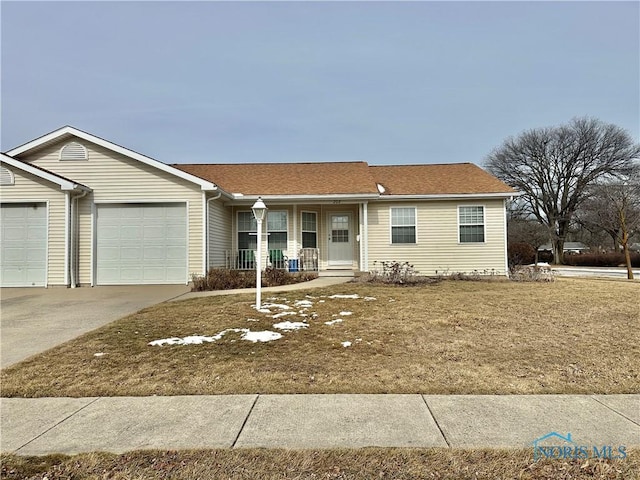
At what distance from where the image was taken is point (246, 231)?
50.1 ft

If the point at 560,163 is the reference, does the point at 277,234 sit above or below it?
below

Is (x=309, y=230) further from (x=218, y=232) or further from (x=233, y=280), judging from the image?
(x=233, y=280)

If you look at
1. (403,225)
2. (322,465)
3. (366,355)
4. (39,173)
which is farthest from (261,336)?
(39,173)

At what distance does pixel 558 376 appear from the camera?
4234mm

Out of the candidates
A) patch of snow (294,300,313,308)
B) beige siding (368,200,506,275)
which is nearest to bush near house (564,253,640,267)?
beige siding (368,200,506,275)

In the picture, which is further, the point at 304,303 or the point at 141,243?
the point at 141,243

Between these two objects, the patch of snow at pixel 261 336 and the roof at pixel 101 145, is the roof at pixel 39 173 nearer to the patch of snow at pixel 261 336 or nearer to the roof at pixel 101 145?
the roof at pixel 101 145

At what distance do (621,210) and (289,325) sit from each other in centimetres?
1969

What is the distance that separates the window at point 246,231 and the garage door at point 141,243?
3098 millimetres

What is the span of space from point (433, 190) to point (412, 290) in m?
5.60

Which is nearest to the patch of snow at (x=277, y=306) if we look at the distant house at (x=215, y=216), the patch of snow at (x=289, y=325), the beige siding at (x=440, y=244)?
the patch of snow at (x=289, y=325)

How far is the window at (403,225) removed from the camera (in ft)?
48.5

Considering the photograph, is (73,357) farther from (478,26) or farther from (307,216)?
(478,26)

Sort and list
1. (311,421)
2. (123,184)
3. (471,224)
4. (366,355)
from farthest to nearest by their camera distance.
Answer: (471,224), (123,184), (366,355), (311,421)
